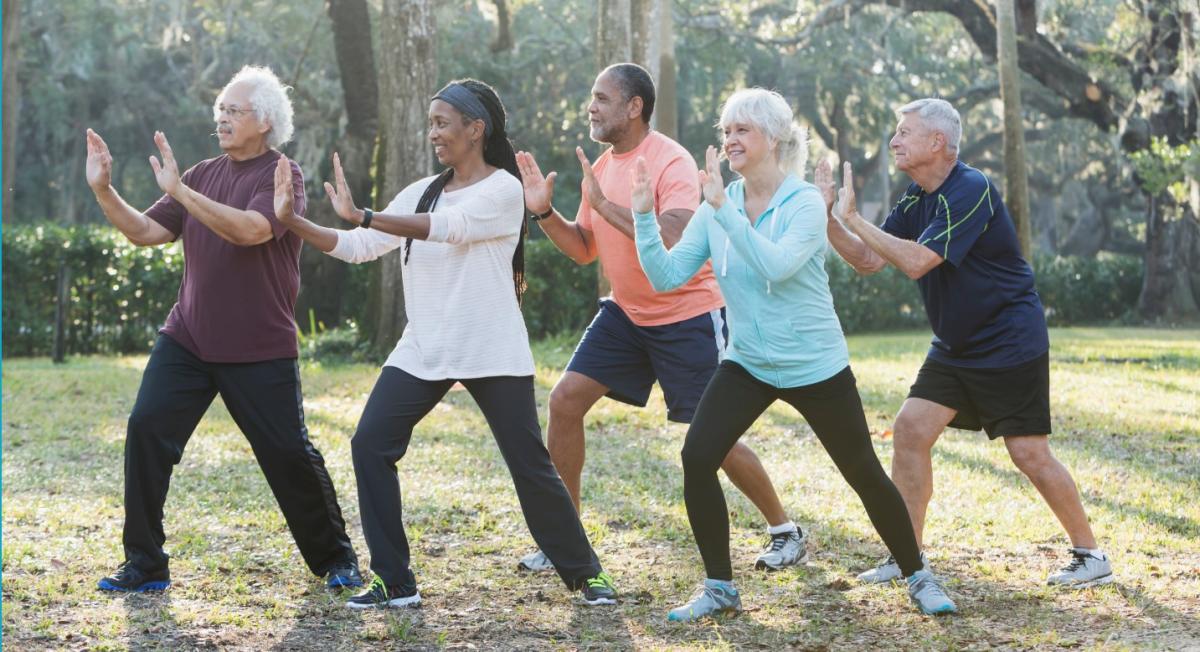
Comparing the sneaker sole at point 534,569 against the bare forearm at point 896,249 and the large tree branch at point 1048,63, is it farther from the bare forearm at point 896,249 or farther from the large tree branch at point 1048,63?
the large tree branch at point 1048,63

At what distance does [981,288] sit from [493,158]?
1933mm

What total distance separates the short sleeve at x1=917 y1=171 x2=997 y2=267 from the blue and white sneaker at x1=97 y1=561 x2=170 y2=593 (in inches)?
127

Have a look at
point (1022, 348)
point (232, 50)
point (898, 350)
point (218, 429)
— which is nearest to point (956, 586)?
point (1022, 348)

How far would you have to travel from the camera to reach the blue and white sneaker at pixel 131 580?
5543mm

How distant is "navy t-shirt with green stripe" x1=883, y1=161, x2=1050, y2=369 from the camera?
5.45 meters

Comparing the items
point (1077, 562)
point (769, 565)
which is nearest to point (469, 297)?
point (769, 565)

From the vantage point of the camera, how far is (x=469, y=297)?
16.9 ft

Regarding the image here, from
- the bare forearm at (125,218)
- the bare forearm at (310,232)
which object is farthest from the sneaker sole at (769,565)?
the bare forearm at (125,218)

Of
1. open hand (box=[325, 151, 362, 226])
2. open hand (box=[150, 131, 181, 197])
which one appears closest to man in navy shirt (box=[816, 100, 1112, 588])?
open hand (box=[325, 151, 362, 226])

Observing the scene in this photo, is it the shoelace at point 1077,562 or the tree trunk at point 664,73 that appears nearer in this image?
the shoelace at point 1077,562

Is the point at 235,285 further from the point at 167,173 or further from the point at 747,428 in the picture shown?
the point at 747,428

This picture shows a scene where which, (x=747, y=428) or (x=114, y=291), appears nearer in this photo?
(x=747, y=428)

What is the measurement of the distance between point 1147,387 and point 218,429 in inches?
336

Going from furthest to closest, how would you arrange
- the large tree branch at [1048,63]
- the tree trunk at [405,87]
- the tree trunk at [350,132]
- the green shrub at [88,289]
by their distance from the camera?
the large tree branch at [1048,63], the tree trunk at [350,132], the green shrub at [88,289], the tree trunk at [405,87]
